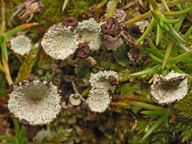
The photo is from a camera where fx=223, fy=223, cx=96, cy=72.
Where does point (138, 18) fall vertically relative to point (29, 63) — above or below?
above

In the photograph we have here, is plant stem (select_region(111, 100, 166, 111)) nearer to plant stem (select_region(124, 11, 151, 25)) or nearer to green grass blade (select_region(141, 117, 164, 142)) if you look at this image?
green grass blade (select_region(141, 117, 164, 142))

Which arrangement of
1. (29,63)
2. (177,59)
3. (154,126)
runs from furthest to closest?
(29,63) < (154,126) < (177,59)

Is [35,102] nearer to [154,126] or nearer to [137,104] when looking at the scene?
[137,104]

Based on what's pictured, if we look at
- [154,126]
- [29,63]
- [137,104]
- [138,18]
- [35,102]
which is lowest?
[154,126]

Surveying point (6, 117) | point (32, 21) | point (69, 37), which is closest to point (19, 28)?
point (32, 21)

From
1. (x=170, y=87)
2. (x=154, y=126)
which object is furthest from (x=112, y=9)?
(x=154, y=126)

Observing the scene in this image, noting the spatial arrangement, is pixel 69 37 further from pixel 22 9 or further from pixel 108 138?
pixel 108 138
